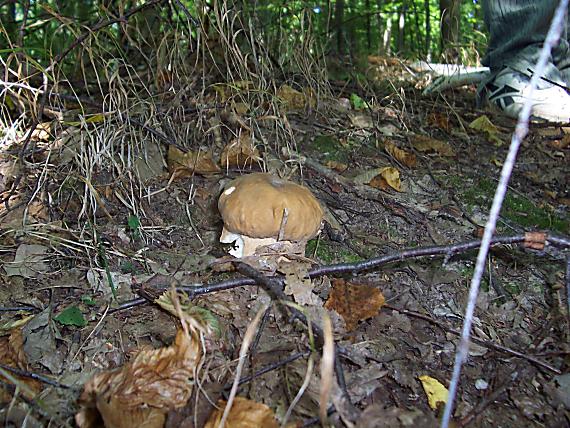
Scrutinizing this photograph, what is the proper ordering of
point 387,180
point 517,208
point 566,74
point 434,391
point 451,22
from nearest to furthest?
point 434,391, point 517,208, point 387,180, point 566,74, point 451,22

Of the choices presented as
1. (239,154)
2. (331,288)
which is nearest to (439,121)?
(239,154)

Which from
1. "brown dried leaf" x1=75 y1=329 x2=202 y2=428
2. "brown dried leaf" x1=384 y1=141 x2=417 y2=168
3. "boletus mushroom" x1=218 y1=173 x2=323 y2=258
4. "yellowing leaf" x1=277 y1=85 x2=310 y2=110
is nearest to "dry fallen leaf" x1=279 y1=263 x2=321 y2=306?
"boletus mushroom" x1=218 y1=173 x2=323 y2=258

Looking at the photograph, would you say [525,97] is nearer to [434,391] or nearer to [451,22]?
[451,22]

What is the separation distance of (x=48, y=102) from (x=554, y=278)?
117 inches

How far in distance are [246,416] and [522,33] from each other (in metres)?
3.82

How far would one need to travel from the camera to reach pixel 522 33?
3963 mm

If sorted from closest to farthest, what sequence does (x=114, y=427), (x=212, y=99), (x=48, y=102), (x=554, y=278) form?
(x=114, y=427) < (x=554, y=278) < (x=48, y=102) < (x=212, y=99)

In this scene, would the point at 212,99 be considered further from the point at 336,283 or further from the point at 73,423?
the point at 73,423

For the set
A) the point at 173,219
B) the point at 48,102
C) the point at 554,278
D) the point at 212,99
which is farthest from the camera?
the point at 212,99

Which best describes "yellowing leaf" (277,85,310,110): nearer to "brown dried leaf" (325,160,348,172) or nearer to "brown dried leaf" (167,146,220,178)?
"brown dried leaf" (325,160,348,172)

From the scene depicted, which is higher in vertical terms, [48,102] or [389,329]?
[48,102]

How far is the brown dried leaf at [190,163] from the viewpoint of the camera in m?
2.82

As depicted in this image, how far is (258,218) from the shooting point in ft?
6.52

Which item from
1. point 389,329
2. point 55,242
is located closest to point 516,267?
point 389,329
